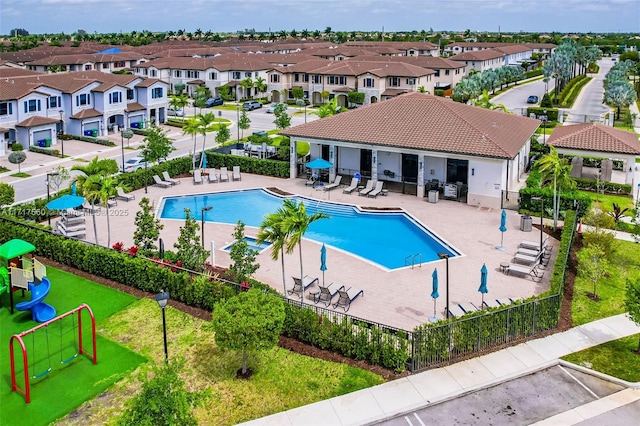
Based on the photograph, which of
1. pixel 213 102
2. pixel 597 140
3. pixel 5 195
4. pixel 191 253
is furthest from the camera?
pixel 213 102

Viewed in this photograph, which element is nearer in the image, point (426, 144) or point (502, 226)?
point (502, 226)

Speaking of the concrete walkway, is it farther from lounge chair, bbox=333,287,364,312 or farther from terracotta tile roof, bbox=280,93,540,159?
terracotta tile roof, bbox=280,93,540,159

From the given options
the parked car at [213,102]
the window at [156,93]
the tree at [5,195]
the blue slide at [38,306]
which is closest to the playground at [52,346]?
the blue slide at [38,306]

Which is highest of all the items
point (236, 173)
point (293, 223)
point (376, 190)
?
point (293, 223)

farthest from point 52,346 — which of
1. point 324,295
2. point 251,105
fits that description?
point 251,105

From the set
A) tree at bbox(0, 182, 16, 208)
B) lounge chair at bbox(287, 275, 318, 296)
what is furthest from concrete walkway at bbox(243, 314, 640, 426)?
tree at bbox(0, 182, 16, 208)

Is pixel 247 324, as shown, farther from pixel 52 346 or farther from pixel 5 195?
pixel 5 195

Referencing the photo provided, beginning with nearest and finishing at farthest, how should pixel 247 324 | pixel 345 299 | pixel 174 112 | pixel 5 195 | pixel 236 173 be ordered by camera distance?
pixel 247 324 < pixel 345 299 < pixel 5 195 < pixel 236 173 < pixel 174 112
